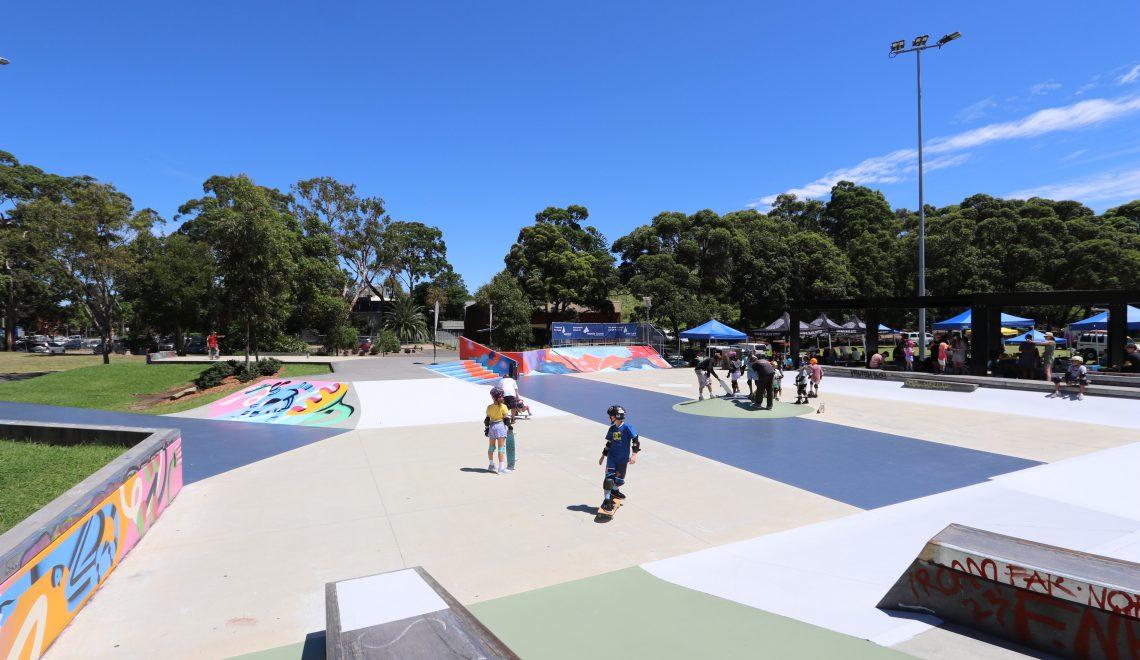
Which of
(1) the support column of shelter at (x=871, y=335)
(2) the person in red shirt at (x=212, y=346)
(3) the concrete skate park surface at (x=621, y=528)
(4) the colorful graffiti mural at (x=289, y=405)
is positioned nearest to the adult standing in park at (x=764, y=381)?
(3) the concrete skate park surface at (x=621, y=528)

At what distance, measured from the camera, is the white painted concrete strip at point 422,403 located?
13844mm

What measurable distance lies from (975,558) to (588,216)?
48450 millimetres

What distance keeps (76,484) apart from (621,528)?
6.06m

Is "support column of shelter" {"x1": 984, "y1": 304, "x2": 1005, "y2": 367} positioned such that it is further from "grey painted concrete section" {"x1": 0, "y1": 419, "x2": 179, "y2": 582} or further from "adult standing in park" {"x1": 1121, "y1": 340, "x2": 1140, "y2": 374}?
"grey painted concrete section" {"x1": 0, "y1": 419, "x2": 179, "y2": 582}

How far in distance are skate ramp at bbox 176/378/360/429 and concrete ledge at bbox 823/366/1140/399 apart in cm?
1897

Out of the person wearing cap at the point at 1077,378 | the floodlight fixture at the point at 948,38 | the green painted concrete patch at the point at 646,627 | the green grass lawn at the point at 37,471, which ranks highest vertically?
the floodlight fixture at the point at 948,38

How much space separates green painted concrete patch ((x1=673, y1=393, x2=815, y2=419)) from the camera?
1399 centimetres

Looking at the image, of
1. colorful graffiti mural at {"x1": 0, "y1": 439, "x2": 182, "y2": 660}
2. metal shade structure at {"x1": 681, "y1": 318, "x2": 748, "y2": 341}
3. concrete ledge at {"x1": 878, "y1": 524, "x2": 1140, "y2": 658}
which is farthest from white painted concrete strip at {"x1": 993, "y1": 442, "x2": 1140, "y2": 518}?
metal shade structure at {"x1": 681, "y1": 318, "x2": 748, "y2": 341}

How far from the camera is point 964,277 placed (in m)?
42.8

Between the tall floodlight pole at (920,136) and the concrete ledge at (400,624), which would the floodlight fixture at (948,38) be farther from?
the concrete ledge at (400,624)

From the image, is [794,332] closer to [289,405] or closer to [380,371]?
[380,371]

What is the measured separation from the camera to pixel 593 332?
30.1 metres

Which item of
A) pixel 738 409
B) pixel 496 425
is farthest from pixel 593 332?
pixel 496 425

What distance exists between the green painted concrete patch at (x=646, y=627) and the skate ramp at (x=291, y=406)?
10.0m
